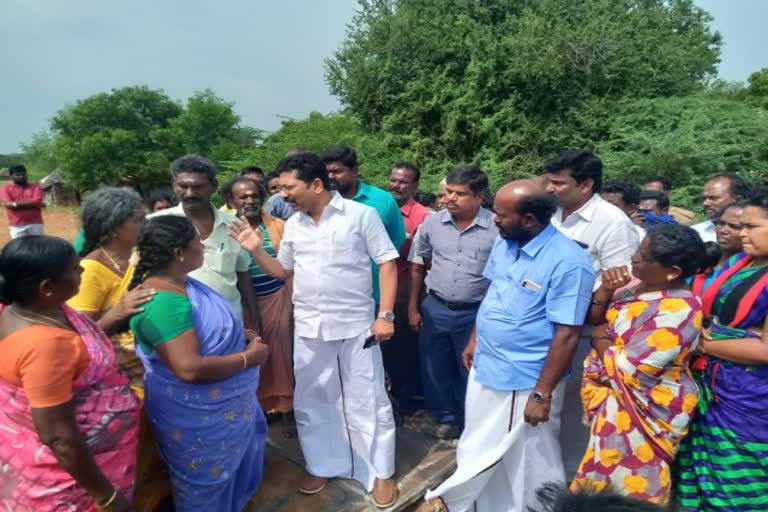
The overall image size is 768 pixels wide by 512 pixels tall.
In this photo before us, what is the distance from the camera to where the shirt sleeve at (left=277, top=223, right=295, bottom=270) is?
2814 mm

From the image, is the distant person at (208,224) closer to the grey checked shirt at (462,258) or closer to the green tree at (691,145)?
the grey checked shirt at (462,258)

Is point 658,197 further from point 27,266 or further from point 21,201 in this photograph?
point 21,201

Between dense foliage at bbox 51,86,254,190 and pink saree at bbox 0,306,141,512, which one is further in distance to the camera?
dense foliage at bbox 51,86,254,190

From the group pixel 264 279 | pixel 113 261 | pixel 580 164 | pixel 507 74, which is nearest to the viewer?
pixel 113 261

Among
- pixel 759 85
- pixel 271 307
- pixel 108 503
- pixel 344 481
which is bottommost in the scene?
pixel 344 481

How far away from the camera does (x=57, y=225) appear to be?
1892 cm

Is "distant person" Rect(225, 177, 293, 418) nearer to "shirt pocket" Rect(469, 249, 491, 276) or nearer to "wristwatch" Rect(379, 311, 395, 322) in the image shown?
"wristwatch" Rect(379, 311, 395, 322)

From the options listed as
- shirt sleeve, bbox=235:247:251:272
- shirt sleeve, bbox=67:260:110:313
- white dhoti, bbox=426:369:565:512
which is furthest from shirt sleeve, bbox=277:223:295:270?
white dhoti, bbox=426:369:565:512

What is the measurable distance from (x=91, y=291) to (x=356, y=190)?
1984 mm

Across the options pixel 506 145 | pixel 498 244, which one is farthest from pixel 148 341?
pixel 506 145

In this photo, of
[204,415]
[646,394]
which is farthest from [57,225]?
[646,394]

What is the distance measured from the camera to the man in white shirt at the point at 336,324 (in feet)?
8.71

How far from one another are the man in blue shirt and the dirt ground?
1592 centimetres

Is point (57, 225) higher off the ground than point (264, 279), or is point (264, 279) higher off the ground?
point (264, 279)
